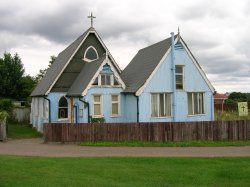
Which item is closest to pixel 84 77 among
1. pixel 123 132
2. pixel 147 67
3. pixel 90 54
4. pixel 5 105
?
pixel 90 54

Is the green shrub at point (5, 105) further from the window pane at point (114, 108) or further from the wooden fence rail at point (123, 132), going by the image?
the wooden fence rail at point (123, 132)

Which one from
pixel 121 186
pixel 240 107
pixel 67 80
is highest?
pixel 67 80

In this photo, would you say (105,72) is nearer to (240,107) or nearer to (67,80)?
(67,80)

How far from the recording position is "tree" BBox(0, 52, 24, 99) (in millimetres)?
51741

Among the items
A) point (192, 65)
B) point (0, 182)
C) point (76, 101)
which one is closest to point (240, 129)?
point (192, 65)

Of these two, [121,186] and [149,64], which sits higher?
[149,64]

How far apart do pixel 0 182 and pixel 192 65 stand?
1868 centimetres

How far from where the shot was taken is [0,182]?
446 inches

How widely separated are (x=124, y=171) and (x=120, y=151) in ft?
18.9

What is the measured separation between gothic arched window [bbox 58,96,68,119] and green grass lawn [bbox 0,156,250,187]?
13225 mm

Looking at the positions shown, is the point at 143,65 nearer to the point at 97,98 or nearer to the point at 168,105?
the point at 168,105

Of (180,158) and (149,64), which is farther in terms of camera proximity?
(149,64)

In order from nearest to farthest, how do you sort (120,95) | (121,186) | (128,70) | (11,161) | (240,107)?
(121,186)
(11,161)
(240,107)
(120,95)
(128,70)

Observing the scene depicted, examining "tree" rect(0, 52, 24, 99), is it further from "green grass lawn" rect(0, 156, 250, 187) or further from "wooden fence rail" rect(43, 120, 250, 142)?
"green grass lawn" rect(0, 156, 250, 187)
